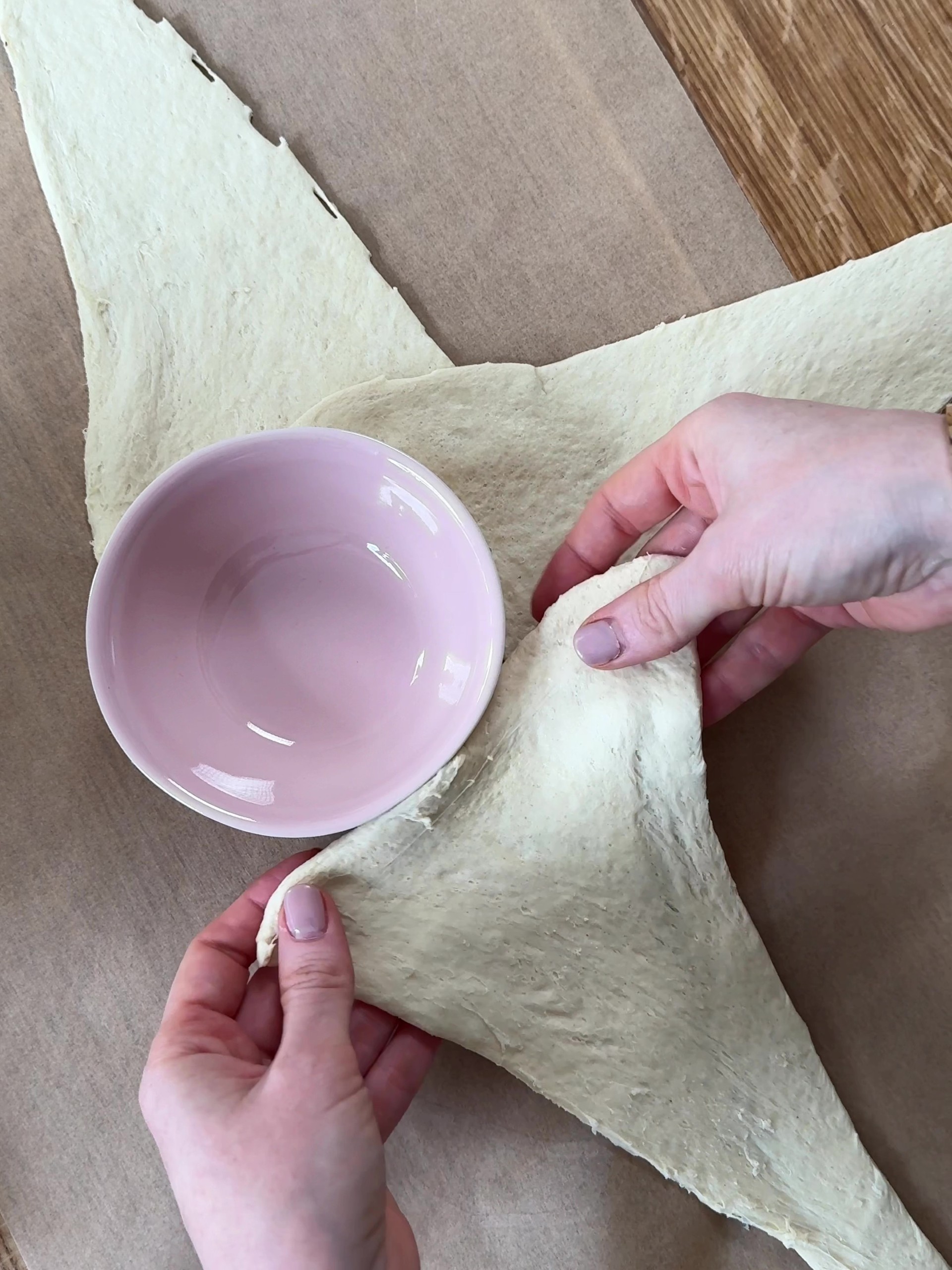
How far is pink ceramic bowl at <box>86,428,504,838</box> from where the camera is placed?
25.5 inches

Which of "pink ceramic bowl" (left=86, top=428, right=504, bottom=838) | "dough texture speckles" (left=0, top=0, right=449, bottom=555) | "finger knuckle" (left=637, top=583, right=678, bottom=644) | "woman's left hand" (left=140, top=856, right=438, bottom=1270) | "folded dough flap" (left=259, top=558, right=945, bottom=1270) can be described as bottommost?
"folded dough flap" (left=259, top=558, right=945, bottom=1270)

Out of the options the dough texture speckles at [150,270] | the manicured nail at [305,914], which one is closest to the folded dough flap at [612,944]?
the manicured nail at [305,914]

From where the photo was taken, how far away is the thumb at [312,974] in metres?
0.60

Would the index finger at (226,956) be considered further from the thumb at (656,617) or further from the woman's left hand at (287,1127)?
the thumb at (656,617)

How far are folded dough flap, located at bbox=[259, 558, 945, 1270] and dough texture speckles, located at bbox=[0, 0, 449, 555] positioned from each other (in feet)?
1.19

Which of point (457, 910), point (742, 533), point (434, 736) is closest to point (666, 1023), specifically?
point (457, 910)

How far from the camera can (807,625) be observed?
2.48 ft

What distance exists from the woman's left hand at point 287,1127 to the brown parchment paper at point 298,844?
6.5 inches

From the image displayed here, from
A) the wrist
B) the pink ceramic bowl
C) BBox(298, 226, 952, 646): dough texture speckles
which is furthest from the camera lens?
BBox(298, 226, 952, 646): dough texture speckles

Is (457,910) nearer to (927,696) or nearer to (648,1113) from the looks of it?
(648,1113)

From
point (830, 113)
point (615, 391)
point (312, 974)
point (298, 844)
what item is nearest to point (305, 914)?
point (312, 974)

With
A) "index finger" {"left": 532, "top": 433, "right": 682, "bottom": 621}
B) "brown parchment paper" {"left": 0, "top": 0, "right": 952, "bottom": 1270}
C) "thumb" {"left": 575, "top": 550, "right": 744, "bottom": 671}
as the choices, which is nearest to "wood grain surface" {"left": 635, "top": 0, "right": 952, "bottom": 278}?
"brown parchment paper" {"left": 0, "top": 0, "right": 952, "bottom": 1270}

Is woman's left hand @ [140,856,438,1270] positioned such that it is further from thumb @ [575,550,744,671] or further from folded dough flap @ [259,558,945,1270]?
thumb @ [575,550,744,671]

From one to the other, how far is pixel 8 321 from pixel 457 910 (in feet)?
2.31
